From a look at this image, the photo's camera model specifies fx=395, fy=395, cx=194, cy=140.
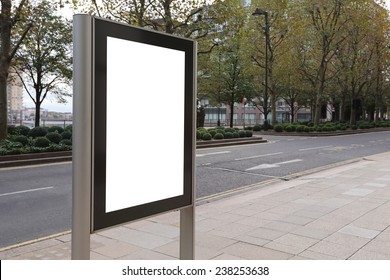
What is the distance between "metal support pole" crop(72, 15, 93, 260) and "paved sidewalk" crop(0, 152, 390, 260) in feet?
8.19

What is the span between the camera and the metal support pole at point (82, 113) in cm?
242

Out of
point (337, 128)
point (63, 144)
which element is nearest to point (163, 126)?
point (63, 144)

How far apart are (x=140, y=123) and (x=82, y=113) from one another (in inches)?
23.2

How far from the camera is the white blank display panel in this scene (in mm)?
2701

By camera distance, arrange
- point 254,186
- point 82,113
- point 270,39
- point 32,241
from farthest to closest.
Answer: point 270,39
point 254,186
point 32,241
point 82,113

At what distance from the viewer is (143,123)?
297 centimetres

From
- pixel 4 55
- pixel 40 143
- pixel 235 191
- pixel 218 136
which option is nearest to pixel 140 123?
pixel 235 191

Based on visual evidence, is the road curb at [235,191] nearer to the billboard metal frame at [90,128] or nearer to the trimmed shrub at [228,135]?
the billboard metal frame at [90,128]

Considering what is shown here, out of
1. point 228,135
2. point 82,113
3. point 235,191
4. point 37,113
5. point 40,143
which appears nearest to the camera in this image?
point 82,113

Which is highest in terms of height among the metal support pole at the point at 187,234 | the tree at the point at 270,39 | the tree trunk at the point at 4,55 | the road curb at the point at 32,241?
the tree at the point at 270,39

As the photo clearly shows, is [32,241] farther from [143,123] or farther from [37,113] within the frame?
[37,113]

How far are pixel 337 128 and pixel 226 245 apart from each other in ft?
132

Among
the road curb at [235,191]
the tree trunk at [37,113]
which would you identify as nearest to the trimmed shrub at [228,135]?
the road curb at [235,191]

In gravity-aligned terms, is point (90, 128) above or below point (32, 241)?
above
